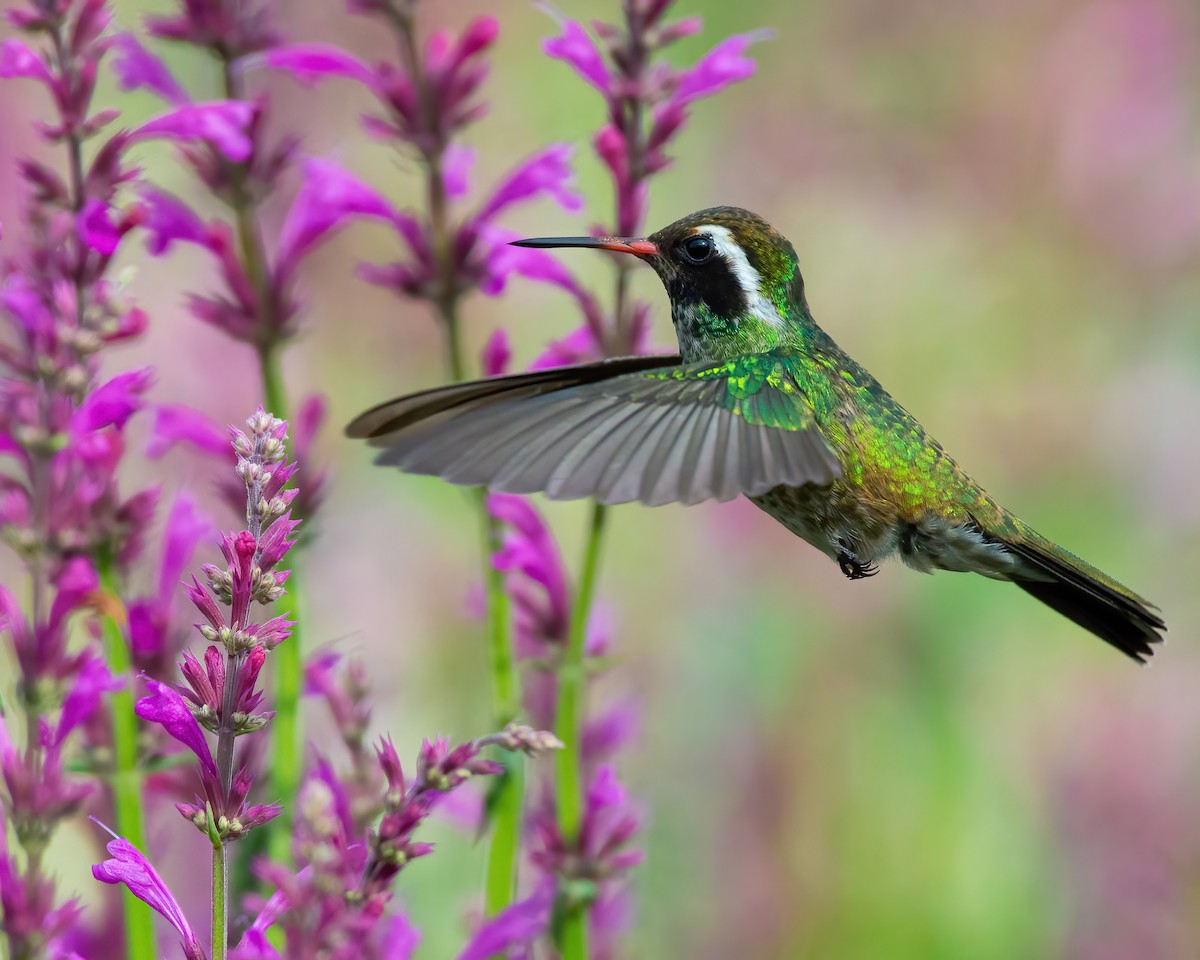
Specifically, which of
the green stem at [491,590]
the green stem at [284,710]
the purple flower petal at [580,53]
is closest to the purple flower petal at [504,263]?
the green stem at [491,590]

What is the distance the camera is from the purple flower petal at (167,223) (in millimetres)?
3033

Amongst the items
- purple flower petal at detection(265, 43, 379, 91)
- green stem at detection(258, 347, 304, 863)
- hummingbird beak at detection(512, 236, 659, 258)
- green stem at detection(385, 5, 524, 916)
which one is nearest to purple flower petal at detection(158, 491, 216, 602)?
green stem at detection(258, 347, 304, 863)

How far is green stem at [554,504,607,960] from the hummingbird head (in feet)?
1.87

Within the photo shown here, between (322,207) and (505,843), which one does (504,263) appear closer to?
(322,207)

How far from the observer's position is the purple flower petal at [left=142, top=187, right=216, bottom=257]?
303 cm

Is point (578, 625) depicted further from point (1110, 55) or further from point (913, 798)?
point (1110, 55)

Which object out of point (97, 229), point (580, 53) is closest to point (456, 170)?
point (580, 53)

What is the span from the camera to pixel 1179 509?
231 inches

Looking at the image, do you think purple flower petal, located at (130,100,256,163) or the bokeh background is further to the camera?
the bokeh background

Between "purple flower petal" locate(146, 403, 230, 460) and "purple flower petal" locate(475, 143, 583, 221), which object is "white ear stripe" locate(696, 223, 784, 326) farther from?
"purple flower petal" locate(146, 403, 230, 460)

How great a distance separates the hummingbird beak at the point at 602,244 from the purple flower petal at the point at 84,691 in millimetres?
1051

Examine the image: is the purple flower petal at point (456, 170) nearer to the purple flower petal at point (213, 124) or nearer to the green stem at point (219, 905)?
the purple flower petal at point (213, 124)

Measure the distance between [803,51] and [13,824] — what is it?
589 cm

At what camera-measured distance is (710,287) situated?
305 cm
